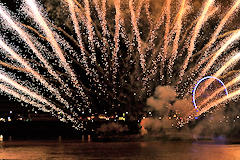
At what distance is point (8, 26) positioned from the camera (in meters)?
23.2

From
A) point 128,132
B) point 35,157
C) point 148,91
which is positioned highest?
point 148,91

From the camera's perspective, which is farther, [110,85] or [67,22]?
[110,85]

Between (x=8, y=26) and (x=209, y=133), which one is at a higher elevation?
(x=8, y=26)

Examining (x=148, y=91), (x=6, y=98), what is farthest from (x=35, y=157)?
(x=6, y=98)

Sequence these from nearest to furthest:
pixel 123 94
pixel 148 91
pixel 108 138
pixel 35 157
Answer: pixel 35 157, pixel 108 138, pixel 148 91, pixel 123 94

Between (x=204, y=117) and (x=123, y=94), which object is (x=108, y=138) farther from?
(x=123, y=94)

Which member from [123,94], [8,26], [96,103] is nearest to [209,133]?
[123,94]

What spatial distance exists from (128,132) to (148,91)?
6.52m

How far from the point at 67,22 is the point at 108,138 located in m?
6.87

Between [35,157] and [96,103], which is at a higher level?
[96,103]

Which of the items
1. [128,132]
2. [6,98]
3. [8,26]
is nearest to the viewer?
[8,26]

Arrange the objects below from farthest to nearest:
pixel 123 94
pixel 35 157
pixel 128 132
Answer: pixel 123 94, pixel 128 132, pixel 35 157

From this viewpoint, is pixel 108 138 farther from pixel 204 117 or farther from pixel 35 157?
pixel 35 157

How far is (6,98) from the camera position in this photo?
60.5 m
